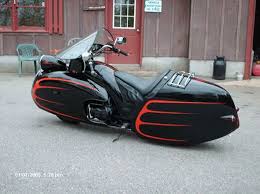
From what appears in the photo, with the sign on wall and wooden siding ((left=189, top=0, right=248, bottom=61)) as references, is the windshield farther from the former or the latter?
wooden siding ((left=189, top=0, right=248, bottom=61))

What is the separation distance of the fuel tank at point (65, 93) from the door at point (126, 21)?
6.05 m

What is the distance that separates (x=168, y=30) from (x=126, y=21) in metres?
1.17

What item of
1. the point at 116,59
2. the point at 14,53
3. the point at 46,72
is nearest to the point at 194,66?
the point at 116,59

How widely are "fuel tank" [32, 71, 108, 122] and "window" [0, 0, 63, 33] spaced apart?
5843 mm

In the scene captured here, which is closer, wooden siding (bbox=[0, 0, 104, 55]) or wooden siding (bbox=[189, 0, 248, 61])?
wooden siding (bbox=[189, 0, 248, 61])

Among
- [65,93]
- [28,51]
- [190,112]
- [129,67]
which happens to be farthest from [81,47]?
[129,67]

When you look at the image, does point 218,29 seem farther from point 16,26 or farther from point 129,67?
point 16,26

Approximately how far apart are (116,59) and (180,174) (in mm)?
7820

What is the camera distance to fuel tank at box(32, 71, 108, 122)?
5.42m

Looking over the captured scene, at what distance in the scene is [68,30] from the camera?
11523 millimetres

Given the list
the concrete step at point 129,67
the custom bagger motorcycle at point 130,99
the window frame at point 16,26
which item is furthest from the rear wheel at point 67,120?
the window frame at point 16,26

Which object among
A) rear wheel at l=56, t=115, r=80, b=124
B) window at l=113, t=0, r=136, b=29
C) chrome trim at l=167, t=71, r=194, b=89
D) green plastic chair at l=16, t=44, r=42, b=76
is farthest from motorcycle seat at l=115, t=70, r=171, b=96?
window at l=113, t=0, r=136, b=29

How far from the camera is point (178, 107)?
193 inches

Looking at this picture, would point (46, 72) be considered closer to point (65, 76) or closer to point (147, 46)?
point (65, 76)
